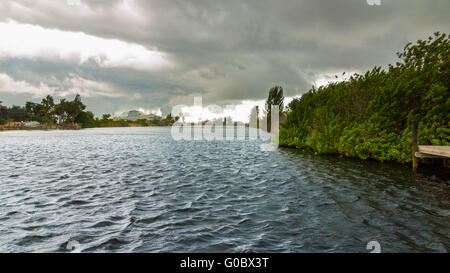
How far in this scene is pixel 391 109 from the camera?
2291 centimetres

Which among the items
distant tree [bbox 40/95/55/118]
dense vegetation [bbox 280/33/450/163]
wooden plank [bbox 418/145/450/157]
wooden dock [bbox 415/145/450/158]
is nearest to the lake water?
wooden dock [bbox 415/145/450/158]

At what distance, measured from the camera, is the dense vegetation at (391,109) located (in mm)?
20531

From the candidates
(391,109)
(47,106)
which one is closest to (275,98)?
(391,109)

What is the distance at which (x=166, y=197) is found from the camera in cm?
1310

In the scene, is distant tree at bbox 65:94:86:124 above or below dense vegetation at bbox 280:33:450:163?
above

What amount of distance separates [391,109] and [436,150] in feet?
25.6

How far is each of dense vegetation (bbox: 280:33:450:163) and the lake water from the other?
4706 millimetres

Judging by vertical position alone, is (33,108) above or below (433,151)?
above

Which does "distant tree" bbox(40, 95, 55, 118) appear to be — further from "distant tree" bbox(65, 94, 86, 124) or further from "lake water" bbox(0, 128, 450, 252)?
"lake water" bbox(0, 128, 450, 252)

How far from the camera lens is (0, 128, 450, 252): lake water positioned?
794 cm

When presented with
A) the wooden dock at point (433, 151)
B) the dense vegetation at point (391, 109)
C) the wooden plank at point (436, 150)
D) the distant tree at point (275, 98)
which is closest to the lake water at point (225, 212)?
the wooden dock at point (433, 151)

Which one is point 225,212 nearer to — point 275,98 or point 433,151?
point 433,151
